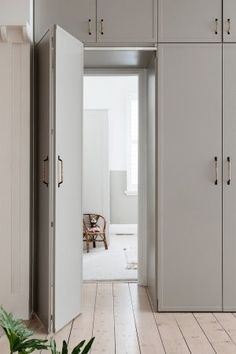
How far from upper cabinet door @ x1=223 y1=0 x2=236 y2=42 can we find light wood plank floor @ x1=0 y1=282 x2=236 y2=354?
79.4 inches

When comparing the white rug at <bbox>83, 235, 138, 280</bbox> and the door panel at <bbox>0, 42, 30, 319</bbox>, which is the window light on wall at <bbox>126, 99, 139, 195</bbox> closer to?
the white rug at <bbox>83, 235, 138, 280</bbox>

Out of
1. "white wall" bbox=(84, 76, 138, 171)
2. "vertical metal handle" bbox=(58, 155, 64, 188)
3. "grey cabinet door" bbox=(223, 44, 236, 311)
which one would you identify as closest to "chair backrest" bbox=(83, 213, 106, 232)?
"white wall" bbox=(84, 76, 138, 171)

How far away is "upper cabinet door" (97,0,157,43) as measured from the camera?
3.54 m

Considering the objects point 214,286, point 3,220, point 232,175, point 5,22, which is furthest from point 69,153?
point 214,286

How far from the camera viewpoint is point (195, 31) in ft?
11.6

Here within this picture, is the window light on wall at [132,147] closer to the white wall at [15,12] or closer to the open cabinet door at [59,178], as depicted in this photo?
the open cabinet door at [59,178]

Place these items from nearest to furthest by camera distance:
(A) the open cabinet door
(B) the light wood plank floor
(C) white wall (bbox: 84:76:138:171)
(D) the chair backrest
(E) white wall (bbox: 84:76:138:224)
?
(B) the light wood plank floor, (A) the open cabinet door, (D) the chair backrest, (C) white wall (bbox: 84:76:138:171), (E) white wall (bbox: 84:76:138:224)

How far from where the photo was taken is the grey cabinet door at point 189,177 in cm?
355

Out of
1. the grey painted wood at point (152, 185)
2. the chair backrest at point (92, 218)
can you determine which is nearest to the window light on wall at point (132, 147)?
the chair backrest at point (92, 218)

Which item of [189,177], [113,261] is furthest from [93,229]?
[189,177]

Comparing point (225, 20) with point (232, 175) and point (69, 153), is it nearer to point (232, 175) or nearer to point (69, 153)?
point (232, 175)

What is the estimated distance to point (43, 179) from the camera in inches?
130

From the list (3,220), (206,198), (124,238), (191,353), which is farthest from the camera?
(124,238)

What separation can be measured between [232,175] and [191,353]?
1.37 metres
